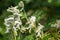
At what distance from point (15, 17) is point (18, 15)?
0.05 ft

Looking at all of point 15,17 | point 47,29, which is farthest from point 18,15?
point 47,29

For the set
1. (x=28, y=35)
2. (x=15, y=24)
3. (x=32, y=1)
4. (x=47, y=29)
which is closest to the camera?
(x=15, y=24)

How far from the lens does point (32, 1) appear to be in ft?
8.39

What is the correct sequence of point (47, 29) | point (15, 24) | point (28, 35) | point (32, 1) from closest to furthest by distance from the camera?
1. point (15, 24)
2. point (28, 35)
3. point (47, 29)
4. point (32, 1)

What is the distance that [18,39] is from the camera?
1.09 m

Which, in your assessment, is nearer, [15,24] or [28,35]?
[15,24]

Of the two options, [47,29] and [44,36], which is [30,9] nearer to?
[47,29]

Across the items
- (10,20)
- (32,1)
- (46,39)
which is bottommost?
(46,39)

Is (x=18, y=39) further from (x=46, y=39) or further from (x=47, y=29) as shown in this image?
(x=47, y=29)

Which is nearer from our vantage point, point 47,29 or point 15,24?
point 15,24

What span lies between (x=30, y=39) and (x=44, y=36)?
0.07m

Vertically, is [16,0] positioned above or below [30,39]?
above

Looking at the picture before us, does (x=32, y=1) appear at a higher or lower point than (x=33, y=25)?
higher

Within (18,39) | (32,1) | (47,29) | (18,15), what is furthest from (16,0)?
(32,1)
